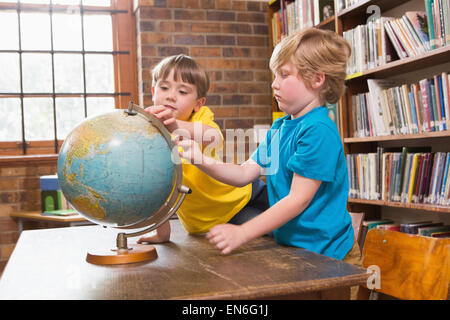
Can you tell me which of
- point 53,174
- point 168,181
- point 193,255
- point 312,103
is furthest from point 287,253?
point 53,174

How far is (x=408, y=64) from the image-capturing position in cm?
299

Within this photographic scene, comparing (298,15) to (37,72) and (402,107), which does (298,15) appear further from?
(37,72)

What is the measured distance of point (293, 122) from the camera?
1.71 meters

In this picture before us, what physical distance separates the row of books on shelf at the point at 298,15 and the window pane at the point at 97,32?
5.29 feet

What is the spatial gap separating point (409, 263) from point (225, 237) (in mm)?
763

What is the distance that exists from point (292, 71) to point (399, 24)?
5.36ft

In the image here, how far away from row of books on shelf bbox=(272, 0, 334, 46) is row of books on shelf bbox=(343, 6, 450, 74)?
0.43 meters

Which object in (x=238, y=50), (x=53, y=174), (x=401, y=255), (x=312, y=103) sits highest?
(x=238, y=50)

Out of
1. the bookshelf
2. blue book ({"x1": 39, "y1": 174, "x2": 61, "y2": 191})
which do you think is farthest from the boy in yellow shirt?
blue book ({"x1": 39, "y1": 174, "x2": 61, "y2": 191})

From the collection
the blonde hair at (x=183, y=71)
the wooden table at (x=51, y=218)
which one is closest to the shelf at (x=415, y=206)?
the blonde hair at (x=183, y=71)

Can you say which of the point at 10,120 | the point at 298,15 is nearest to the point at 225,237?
the point at 298,15

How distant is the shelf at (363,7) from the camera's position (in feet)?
10.7

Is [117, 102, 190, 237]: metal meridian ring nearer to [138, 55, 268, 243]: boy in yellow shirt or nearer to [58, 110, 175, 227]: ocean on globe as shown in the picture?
[58, 110, 175, 227]: ocean on globe

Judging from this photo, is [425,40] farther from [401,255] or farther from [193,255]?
[193,255]
